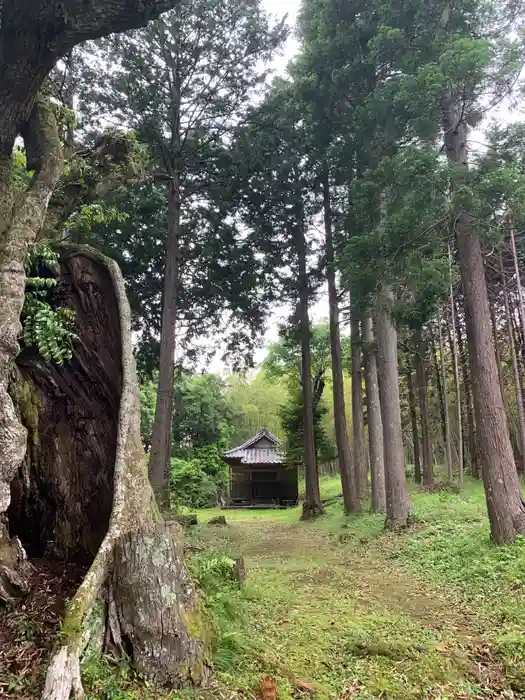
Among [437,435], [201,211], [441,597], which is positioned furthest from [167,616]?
[437,435]

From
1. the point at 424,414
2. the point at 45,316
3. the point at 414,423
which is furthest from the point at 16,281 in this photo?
the point at 414,423

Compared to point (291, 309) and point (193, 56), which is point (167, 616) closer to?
point (193, 56)

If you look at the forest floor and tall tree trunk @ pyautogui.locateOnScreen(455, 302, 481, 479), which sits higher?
tall tree trunk @ pyautogui.locateOnScreen(455, 302, 481, 479)

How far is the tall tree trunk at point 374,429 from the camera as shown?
496 inches

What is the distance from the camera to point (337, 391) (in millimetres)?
14438

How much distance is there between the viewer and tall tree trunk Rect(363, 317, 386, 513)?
1260 centimetres

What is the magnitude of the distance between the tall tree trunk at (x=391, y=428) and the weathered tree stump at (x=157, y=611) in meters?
7.39

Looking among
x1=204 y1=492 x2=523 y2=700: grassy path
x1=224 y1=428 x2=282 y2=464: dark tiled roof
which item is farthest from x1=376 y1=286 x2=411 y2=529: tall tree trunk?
x1=224 y1=428 x2=282 y2=464: dark tiled roof

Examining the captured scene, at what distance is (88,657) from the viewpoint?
266 centimetres

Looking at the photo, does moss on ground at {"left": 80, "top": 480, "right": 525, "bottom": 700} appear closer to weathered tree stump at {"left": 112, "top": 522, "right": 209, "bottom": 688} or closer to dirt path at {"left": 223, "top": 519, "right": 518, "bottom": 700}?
dirt path at {"left": 223, "top": 519, "right": 518, "bottom": 700}

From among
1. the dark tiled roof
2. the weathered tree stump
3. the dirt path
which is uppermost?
the dark tiled roof

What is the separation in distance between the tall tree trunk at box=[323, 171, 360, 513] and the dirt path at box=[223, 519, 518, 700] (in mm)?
6471

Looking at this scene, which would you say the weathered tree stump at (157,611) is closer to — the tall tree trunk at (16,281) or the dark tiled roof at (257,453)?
the tall tree trunk at (16,281)

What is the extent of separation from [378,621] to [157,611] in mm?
2645
